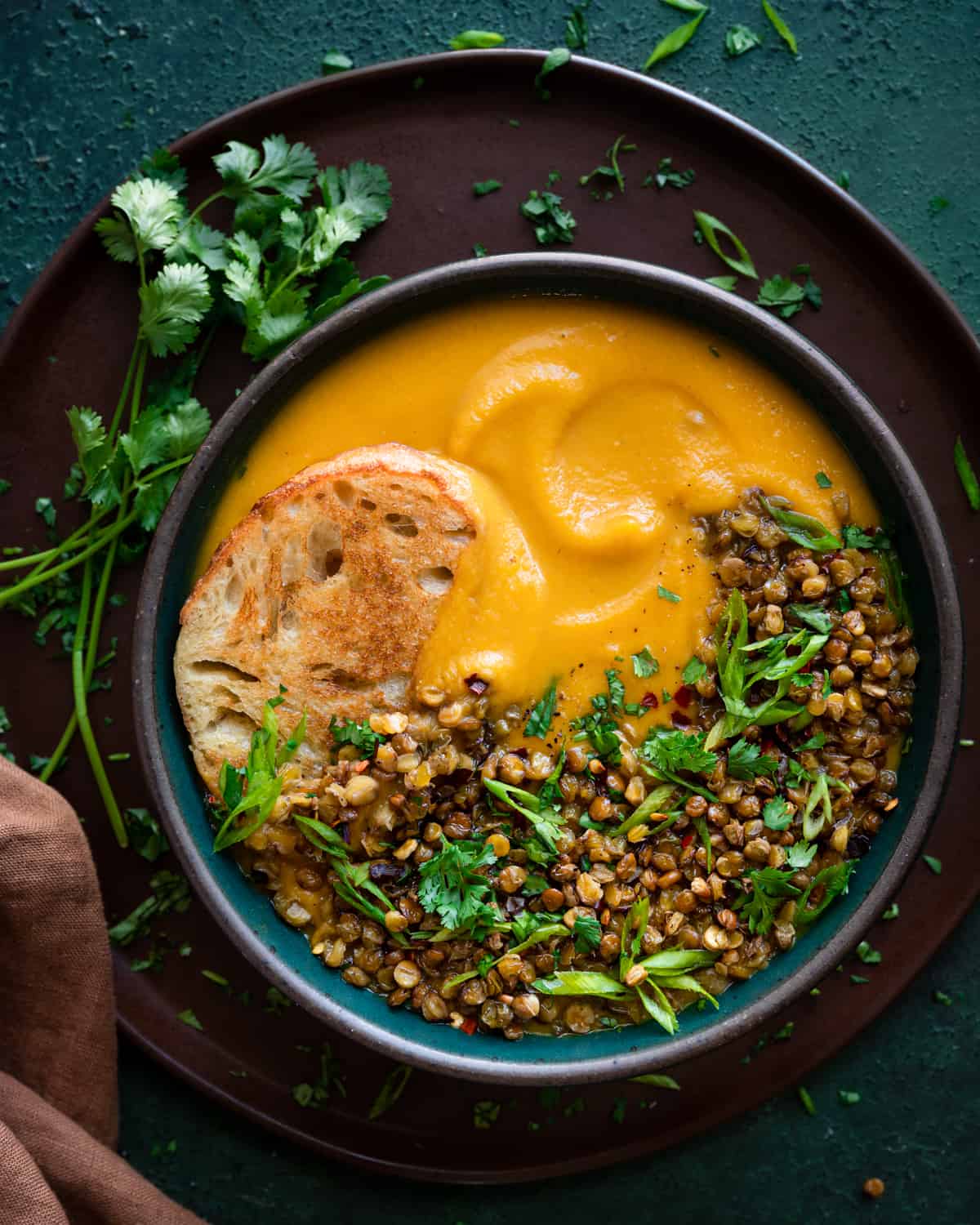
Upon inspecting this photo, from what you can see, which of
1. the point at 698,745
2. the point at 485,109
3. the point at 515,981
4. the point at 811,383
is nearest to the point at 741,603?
the point at 698,745

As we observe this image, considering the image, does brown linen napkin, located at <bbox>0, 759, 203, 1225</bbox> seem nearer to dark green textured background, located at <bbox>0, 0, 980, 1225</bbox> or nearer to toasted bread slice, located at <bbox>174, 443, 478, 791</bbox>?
dark green textured background, located at <bbox>0, 0, 980, 1225</bbox>

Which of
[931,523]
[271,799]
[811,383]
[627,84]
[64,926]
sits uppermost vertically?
[627,84]

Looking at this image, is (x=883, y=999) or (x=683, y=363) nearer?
(x=683, y=363)

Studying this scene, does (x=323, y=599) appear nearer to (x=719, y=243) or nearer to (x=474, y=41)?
(x=719, y=243)

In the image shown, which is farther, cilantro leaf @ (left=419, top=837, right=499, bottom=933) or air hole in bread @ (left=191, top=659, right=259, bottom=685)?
air hole in bread @ (left=191, top=659, right=259, bottom=685)

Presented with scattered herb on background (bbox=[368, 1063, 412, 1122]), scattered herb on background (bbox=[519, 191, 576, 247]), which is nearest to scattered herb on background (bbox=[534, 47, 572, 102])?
scattered herb on background (bbox=[519, 191, 576, 247])

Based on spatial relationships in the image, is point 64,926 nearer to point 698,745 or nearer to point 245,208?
point 698,745

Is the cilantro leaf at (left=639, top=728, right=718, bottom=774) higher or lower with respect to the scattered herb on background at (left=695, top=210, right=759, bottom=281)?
lower

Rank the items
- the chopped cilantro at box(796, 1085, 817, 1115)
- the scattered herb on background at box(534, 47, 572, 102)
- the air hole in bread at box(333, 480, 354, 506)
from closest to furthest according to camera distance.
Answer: the air hole in bread at box(333, 480, 354, 506), the scattered herb on background at box(534, 47, 572, 102), the chopped cilantro at box(796, 1085, 817, 1115)
